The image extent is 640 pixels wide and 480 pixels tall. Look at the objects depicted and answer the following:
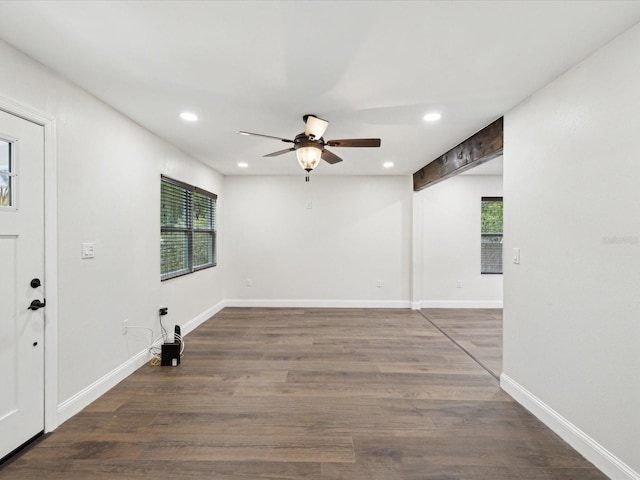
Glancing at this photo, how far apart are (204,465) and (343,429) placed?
2.91 ft

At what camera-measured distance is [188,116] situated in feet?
8.72

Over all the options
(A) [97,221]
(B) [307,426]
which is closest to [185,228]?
(A) [97,221]

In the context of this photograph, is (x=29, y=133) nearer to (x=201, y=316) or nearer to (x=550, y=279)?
(x=201, y=316)

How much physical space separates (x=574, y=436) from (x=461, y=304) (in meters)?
3.68

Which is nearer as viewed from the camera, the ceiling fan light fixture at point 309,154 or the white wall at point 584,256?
the white wall at point 584,256

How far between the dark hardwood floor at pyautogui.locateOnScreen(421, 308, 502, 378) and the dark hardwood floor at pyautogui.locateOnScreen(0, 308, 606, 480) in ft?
0.77

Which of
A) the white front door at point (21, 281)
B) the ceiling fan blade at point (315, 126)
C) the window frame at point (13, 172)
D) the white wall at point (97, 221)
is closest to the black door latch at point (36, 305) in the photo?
the white front door at point (21, 281)

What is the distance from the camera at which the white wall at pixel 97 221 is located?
6.66 feet

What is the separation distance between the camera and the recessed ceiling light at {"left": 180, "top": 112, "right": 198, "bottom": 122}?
2.62m

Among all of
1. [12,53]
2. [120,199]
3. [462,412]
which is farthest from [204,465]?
[12,53]

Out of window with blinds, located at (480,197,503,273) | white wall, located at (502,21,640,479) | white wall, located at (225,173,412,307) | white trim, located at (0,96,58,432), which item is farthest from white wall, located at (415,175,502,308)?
white trim, located at (0,96,58,432)

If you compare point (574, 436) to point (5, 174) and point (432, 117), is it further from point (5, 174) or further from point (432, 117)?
point (5, 174)

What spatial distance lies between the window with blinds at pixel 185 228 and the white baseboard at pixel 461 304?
3.91m

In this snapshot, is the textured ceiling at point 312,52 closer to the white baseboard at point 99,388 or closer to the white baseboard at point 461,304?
the white baseboard at point 99,388
